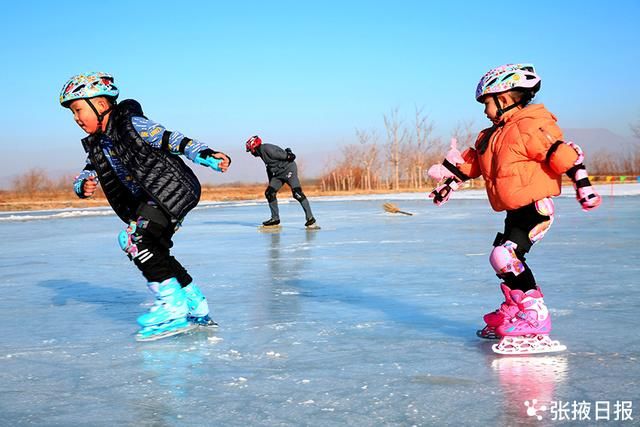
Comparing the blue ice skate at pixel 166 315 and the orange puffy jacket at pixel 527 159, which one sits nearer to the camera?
the orange puffy jacket at pixel 527 159

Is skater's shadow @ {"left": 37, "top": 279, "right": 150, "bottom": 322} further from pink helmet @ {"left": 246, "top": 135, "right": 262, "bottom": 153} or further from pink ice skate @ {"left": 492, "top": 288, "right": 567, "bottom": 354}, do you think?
pink helmet @ {"left": 246, "top": 135, "right": 262, "bottom": 153}

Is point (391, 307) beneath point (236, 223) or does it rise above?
above

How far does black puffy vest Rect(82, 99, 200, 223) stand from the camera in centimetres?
399

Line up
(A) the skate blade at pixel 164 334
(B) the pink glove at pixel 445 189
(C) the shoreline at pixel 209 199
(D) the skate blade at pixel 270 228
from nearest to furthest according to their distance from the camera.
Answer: (A) the skate blade at pixel 164 334
(B) the pink glove at pixel 445 189
(D) the skate blade at pixel 270 228
(C) the shoreline at pixel 209 199

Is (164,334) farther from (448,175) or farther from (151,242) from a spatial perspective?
(448,175)

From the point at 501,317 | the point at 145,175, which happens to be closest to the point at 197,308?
the point at 145,175

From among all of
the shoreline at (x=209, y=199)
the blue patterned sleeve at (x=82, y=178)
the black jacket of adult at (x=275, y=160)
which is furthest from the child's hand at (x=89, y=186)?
the shoreline at (x=209, y=199)

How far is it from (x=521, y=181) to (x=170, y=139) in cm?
180

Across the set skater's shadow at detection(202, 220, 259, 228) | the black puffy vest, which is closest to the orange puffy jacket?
the black puffy vest

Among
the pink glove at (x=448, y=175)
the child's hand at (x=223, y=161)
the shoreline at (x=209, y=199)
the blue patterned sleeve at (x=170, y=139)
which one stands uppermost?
the blue patterned sleeve at (x=170, y=139)

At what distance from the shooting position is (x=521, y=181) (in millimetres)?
3494

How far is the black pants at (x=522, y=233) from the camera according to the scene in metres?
3.54

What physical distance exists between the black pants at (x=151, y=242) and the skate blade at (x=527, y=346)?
1.81 metres

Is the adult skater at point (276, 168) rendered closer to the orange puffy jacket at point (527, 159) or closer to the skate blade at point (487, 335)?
the skate blade at point (487, 335)
